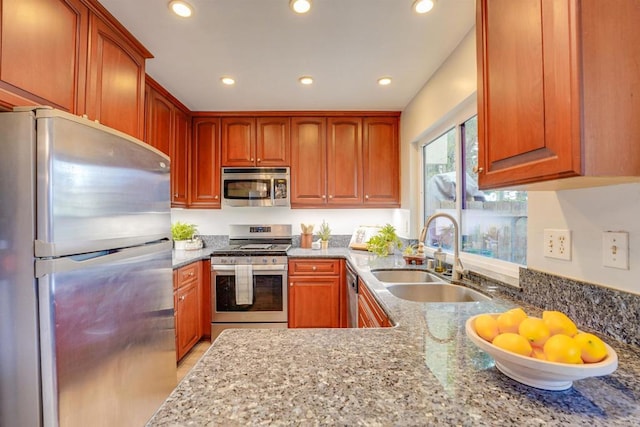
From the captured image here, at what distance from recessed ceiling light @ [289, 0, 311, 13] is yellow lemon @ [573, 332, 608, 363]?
171 cm

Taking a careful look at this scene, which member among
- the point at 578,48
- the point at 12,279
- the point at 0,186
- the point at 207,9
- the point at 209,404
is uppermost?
the point at 207,9

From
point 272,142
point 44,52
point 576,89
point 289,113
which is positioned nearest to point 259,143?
point 272,142

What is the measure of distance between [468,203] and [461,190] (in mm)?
116

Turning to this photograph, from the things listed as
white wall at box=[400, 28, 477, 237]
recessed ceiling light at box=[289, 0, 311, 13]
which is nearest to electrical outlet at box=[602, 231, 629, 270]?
white wall at box=[400, 28, 477, 237]

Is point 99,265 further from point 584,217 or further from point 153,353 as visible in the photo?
point 584,217

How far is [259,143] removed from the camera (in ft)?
10.6

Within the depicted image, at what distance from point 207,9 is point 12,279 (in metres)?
1.48

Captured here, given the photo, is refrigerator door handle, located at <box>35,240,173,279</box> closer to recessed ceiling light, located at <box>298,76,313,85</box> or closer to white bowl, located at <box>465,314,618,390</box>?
white bowl, located at <box>465,314,618,390</box>

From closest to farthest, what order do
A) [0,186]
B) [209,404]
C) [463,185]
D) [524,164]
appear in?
[209,404] → [524,164] → [0,186] → [463,185]

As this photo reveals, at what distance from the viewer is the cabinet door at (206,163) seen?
3.24 meters

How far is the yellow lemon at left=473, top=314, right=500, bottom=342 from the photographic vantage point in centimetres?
72

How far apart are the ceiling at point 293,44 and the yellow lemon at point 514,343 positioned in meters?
1.59

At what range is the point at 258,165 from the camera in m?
3.23

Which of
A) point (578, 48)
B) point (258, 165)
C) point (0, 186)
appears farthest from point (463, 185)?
point (0, 186)
